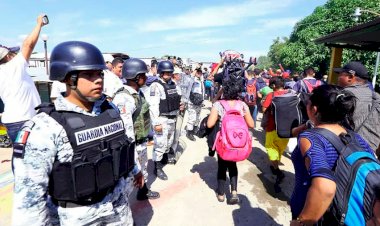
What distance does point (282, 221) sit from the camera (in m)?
3.45

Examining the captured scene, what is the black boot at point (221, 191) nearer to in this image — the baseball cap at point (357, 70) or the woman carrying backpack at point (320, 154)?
the woman carrying backpack at point (320, 154)

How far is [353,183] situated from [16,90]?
3.75 meters

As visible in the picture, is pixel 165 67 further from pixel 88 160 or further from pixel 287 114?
pixel 88 160

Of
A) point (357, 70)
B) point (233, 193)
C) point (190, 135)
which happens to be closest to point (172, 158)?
point (233, 193)

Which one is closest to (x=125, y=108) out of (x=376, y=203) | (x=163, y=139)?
(x=163, y=139)

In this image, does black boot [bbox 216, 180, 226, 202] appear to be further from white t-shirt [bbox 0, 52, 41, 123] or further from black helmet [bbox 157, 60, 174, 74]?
white t-shirt [bbox 0, 52, 41, 123]

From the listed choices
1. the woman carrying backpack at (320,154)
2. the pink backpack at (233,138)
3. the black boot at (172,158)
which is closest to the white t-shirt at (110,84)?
the pink backpack at (233,138)

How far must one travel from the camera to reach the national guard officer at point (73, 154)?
4.92 ft

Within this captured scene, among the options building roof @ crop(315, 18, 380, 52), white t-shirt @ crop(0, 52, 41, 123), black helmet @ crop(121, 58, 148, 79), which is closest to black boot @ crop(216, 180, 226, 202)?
black helmet @ crop(121, 58, 148, 79)

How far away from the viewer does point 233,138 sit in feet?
10.9

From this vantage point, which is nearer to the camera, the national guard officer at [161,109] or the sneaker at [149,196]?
the sneaker at [149,196]

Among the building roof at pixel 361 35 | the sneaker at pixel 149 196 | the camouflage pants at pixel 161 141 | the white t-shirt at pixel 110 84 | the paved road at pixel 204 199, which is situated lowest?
the paved road at pixel 204 199

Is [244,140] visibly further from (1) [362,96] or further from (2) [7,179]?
(2) [7,179]

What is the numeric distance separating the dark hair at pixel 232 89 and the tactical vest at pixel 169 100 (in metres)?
1.39
